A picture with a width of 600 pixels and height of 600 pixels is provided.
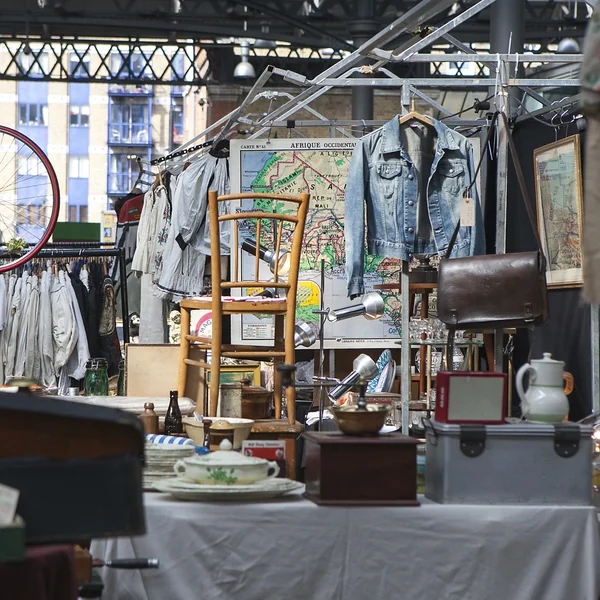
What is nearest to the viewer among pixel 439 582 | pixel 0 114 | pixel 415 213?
pixel 439 582

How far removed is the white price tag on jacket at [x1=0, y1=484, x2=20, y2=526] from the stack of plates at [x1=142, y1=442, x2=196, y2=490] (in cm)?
106

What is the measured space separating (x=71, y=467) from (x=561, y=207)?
404 cm

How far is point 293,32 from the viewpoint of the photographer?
16.4 meters

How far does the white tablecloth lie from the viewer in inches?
105

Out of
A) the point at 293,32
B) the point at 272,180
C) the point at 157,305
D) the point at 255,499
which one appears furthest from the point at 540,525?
the point at 293,32

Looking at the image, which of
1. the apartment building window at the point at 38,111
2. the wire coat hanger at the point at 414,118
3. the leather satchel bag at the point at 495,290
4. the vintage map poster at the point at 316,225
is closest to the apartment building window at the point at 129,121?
the apartment building window at the point at 38,111

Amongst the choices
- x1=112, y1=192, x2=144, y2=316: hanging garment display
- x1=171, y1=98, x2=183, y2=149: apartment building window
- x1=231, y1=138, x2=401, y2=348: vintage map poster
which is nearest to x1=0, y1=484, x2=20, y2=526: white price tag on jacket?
x1=231, y1=138, x2=401, y2=348: vintage map poster

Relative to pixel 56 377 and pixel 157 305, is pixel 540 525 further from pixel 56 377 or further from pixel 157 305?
pixel 157 305

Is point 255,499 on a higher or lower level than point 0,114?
lower

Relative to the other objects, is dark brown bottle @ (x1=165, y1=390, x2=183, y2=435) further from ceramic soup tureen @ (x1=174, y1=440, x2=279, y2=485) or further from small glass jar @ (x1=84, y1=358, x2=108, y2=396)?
small glass jar @ (x1=84, y1=358, x2=108, y2=396)

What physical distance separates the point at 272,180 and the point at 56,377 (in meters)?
2.35

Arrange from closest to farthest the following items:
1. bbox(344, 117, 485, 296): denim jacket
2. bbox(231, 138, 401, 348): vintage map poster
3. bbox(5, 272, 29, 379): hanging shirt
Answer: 1. bbox(344, 117, 485, 296): denim jacket
2. bbox(231, 138, 401, 348): vintage map poster
3. bbox(5, 272, 29, 379): hanging shirt

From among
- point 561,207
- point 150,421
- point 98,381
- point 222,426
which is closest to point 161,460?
point 222,426

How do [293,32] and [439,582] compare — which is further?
[293,32]
